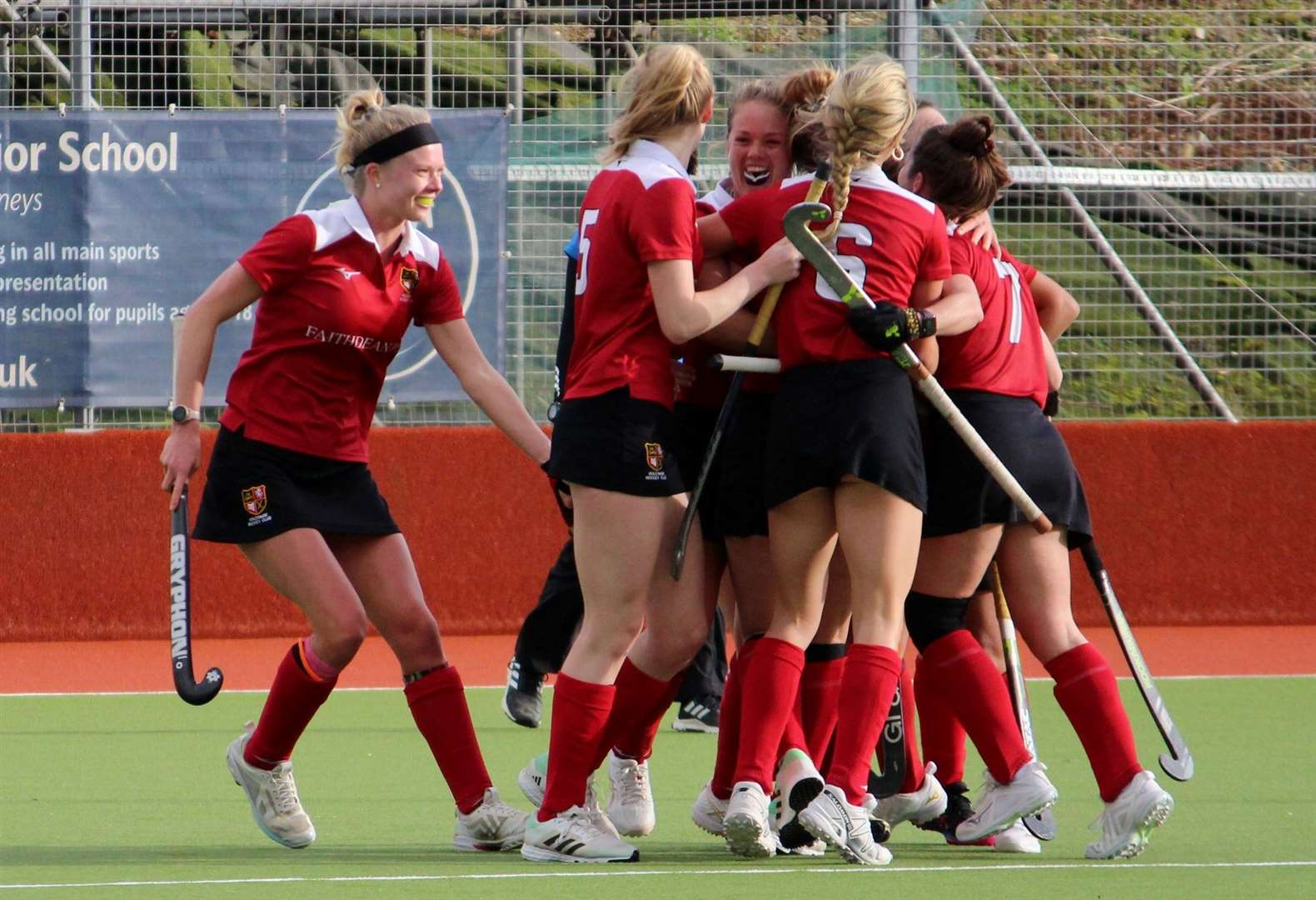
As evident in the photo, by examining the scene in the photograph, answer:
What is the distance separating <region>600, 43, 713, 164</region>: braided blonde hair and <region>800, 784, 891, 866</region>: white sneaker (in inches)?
59.4

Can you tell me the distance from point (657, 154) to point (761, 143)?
44cm

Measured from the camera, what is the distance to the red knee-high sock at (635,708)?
4641mm

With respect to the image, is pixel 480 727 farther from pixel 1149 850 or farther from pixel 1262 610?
pixel 1262 610

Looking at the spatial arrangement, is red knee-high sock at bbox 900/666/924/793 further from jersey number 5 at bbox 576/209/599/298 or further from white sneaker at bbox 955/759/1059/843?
jersey number 5 at bbox 576/209/599/298

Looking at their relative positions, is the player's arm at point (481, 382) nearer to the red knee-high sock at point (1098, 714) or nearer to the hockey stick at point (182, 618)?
the hockey stick at point (182, 618)

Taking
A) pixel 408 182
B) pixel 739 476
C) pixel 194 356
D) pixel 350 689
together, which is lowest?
pixel 350 689

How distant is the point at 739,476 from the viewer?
4484 mm

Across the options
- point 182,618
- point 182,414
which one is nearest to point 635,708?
point 182,618

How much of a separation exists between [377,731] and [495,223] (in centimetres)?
334

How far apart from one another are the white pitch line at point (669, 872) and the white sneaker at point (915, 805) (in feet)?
1.27

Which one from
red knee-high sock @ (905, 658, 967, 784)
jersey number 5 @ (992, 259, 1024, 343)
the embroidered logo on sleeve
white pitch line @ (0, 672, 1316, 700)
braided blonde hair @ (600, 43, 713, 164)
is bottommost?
white pitch line @ (0, 672, 1316, 700)

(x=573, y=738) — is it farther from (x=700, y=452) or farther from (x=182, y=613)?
(x=182, y=613)

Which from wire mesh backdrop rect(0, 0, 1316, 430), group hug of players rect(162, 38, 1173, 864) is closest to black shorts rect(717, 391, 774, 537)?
group hug of players rect(162, 38, 1173, 864)

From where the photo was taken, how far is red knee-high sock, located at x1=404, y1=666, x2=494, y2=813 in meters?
4.67
